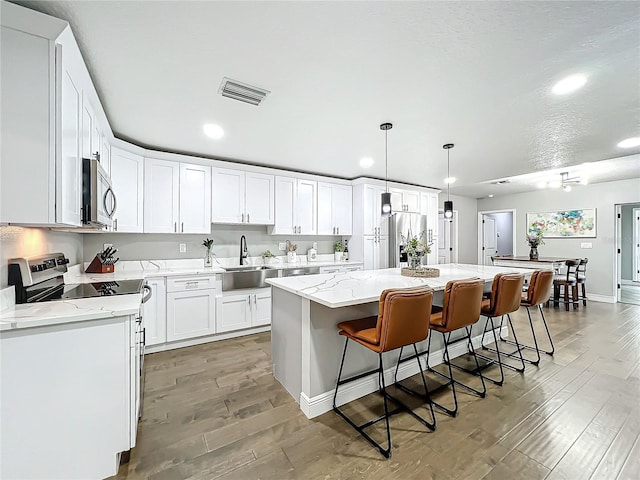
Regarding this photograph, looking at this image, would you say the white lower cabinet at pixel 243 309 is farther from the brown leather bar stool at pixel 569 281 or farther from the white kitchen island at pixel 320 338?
the brown leather bar stool at pixel 569 281

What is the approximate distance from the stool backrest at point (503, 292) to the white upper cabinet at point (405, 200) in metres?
2.92

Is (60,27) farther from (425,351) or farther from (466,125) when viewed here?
(425,351)

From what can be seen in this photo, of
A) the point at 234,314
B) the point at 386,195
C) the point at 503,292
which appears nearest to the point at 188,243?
the point at 234,314

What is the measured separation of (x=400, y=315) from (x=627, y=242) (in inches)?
385

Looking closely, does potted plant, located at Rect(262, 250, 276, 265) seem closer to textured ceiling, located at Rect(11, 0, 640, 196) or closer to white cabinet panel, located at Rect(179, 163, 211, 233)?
white cabinet panel, located at Rect(179, 163, 211, 233)

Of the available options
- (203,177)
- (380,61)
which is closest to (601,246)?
(380,61)

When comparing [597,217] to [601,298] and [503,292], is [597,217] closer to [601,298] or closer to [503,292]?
[601,298]

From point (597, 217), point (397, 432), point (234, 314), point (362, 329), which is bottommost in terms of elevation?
point (397, 432)

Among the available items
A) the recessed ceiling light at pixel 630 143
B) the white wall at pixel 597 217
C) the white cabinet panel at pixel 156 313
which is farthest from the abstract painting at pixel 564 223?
the white cabinet panel at pixel 156 313

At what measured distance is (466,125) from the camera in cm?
283

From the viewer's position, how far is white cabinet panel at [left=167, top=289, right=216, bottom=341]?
10.7ft

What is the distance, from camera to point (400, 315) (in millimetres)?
1740

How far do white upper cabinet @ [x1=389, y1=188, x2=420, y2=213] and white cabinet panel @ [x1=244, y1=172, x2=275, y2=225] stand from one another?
233cm

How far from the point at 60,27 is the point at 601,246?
845 cm
